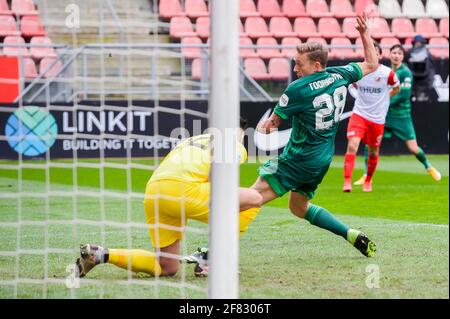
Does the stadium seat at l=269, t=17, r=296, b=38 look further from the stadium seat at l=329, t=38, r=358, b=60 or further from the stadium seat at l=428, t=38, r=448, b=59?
the stadium seat at l=428, t=38, r=448, b=59

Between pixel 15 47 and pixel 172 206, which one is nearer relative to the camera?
pixel 172 206

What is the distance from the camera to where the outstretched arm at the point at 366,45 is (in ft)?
21.7

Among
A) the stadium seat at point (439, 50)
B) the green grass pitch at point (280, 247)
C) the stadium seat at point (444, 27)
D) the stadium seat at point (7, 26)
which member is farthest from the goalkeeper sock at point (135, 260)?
the stadium seat at point (444, 27)

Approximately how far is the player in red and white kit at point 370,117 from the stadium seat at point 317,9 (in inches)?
325

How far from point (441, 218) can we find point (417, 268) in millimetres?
3026

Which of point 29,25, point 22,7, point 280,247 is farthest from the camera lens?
point 29,25

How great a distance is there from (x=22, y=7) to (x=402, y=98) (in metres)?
5.55

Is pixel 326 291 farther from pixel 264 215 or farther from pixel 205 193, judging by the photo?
pixel 264 215

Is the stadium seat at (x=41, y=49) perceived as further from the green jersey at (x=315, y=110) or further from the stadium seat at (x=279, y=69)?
the green jersey at (x=315, y=110)

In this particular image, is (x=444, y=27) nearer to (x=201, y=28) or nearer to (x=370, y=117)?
(x=201, y=28)

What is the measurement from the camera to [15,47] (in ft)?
49.6

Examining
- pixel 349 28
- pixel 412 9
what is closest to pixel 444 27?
pixel 412 9

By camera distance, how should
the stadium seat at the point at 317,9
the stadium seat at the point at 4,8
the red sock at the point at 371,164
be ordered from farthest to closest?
the stadium seat at the point at 317,9
the red sock at the point at 371,164
the stadium seat at the point at 4,8
